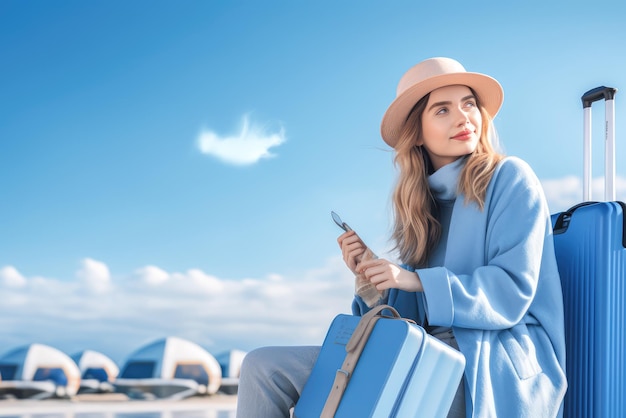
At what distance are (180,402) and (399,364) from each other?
18.0 feet

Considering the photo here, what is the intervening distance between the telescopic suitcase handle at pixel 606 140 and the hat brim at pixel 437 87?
0.35 metres

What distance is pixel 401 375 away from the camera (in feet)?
3.93

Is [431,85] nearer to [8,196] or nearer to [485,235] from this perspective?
[485,235]

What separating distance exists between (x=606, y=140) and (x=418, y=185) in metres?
0.57

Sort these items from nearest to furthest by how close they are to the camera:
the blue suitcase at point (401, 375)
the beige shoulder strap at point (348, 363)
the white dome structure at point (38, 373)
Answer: the blue suitcase at point (401, 375), the beige shoulder strap at point (348, 363), the white dome structure at point (38, 373)

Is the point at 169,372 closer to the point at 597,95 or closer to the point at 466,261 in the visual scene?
the point at 597,95

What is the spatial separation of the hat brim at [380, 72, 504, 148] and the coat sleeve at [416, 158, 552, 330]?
23cm

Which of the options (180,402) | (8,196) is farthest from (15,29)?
(180,402)

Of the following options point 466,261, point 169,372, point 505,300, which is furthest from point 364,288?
point 169,372

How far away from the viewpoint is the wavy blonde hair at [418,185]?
165 centimetres

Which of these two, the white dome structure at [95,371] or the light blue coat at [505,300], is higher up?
the light blue coat at [505,300]

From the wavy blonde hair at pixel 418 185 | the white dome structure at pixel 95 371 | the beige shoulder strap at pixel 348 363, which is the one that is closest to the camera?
the beige shoulder strap at pixel 348 363

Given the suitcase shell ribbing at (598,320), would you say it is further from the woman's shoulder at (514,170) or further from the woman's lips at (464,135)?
the woman's lips at (464,135)

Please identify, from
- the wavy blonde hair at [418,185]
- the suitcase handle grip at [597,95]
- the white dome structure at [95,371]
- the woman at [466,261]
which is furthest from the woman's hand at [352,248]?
the white dome structure at [95,371]
